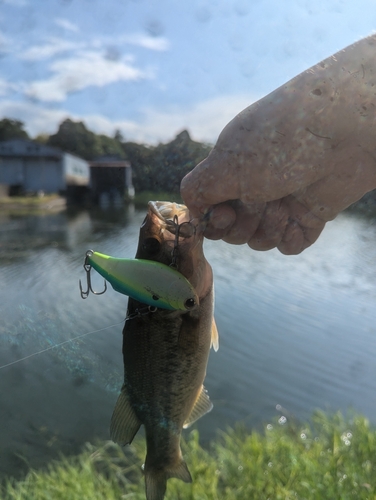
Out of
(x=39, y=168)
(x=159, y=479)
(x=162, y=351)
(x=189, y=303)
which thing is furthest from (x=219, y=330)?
(x=189, y=303)

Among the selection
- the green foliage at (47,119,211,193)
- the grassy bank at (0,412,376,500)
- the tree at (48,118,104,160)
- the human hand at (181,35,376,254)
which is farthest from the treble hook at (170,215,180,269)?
the grassy bank at (0,412,376,500)

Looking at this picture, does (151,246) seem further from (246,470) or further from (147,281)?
(246,470)

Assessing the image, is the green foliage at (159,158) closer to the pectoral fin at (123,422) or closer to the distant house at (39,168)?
the distant house at (39,168)

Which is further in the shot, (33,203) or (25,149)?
(33,203)

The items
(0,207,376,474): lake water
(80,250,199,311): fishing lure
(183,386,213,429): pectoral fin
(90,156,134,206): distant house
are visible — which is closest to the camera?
(80,250,199,311): fishing lure

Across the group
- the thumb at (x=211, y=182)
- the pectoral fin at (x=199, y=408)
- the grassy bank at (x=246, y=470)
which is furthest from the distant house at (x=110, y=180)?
the grassy bank at (x=246, y=470)

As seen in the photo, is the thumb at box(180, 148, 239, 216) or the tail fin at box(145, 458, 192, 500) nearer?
the thumb at box(180, 148, 239, 216)

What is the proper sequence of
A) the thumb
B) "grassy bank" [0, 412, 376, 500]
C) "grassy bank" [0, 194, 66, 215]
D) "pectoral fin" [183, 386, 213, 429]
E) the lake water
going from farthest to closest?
"grassy bank" [0, 194, 66, 215]
the lake water
"grassy bank" [0, 412, 376, 500]
"pectoral fin" [183, 386, 213, 429]
the thumb

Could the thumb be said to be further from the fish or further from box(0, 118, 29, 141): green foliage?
box(0, 118, 29, 141): green foliage

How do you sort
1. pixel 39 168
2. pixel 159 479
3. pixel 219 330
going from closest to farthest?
pixel 159 479 < pixel 39 168 < pixel 219 330
